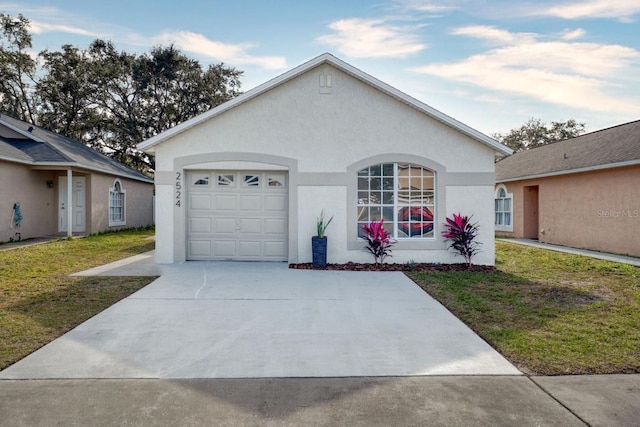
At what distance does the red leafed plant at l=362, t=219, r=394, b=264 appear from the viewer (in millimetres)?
9828

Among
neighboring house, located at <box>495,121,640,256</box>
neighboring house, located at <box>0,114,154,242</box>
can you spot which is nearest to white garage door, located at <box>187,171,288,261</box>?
neighboring house, located at <box>0,114,154,242</box>

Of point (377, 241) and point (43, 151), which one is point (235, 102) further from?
point (43, 151)

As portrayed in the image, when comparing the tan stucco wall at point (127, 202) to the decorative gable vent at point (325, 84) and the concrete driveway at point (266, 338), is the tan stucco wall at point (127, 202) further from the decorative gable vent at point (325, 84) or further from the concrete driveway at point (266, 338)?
the decorative gable vent at point (325, 84)

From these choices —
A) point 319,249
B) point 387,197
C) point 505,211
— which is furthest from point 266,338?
point 505,211

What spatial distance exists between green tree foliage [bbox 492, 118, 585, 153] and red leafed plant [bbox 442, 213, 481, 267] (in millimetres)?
32437

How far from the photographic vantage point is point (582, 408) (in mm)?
3248

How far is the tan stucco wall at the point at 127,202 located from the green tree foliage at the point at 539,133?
106 ft

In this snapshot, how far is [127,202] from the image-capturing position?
67.9ft

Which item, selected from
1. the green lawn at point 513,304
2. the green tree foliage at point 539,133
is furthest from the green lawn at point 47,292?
the green tree foliage at point 539,133

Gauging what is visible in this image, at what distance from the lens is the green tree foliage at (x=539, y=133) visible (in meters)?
39.0

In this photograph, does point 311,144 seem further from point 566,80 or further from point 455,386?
point 566,80

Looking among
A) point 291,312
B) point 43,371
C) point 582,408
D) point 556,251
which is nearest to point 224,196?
point 291,312

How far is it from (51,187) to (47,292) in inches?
456

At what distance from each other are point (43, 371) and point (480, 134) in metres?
9.64
